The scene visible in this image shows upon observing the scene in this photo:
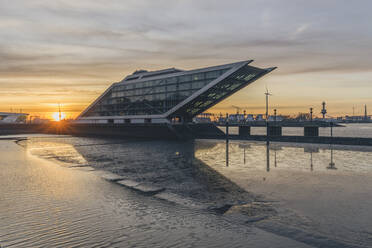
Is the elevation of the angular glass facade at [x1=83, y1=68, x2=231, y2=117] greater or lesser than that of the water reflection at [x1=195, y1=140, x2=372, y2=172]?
greater

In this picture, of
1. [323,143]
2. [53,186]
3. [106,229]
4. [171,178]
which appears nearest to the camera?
[106,229]

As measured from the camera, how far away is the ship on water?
66.8m

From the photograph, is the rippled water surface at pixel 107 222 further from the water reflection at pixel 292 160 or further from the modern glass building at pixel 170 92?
the modern glass building at pixel 170 92

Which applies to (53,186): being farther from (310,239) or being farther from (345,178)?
(345,178)

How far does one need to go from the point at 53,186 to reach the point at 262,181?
10186mm

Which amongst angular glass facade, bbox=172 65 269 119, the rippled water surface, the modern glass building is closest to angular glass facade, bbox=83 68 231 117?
the modern glass building

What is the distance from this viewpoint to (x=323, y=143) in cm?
4312

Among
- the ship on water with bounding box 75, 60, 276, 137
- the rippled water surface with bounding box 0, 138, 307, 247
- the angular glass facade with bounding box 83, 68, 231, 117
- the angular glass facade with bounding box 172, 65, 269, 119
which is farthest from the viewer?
the angular glass facade with bounding box 83, 68, 231, 117

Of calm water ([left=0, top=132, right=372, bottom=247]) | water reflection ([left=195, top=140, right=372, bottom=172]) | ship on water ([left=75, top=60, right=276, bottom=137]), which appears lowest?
water reflection ([left=195, top=140, right=372, bottom=172])

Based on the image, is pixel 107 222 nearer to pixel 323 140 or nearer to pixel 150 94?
pixel 323 140

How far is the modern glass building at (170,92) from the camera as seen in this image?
→ 6819 centimetres

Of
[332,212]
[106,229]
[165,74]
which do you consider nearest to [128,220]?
[106,229]

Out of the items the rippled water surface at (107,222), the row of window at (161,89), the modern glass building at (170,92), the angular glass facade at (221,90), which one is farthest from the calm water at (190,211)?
the row of window at (161,89)

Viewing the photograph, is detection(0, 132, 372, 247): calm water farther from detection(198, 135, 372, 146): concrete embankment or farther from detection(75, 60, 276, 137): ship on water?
detection(75, 60, 276, 137): ship on water
